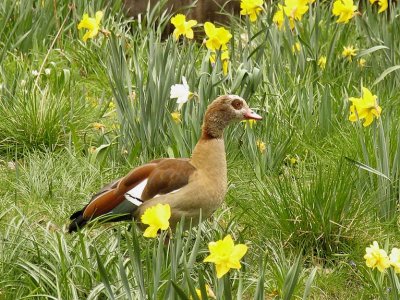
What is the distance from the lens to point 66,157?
221 inches

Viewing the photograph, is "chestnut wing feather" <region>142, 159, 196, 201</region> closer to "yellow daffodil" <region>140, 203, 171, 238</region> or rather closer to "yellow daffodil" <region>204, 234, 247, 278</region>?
"yellow daffodil" <region>140, 203, 171, 238</region>

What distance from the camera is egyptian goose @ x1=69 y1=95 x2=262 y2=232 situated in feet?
14.6

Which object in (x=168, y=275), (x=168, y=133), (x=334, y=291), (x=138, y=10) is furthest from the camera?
(x=138, y=10)

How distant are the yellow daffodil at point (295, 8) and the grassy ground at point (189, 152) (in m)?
0.12

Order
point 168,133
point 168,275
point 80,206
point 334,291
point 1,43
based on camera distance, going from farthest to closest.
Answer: point 1,43 < point 168,133 < point 80,206 < point 334,291 < point 168,275

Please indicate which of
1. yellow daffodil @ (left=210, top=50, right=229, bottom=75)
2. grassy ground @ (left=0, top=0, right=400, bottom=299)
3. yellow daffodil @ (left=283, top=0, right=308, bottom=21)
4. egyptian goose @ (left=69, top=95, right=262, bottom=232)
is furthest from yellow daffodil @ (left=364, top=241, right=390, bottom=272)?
yellow daffodil @ (left=283, top=0, right=308, bottom=21)

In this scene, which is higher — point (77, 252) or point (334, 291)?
point (77, 252)

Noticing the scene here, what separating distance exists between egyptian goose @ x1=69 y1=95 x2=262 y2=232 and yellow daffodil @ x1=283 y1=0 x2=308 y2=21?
60.2 inches

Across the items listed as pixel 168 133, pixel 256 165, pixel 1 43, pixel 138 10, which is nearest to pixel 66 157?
pixel 168 133

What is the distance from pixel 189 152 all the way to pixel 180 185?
2.78ft

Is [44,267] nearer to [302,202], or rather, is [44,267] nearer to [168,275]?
[168,275]

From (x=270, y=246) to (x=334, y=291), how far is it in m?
0.32

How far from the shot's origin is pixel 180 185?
453 cm

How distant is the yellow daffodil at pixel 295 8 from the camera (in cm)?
606
